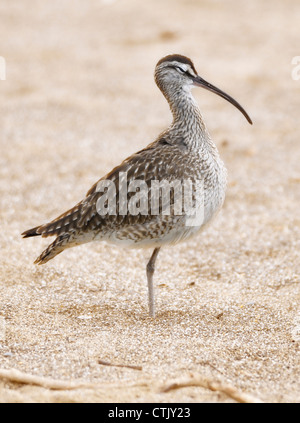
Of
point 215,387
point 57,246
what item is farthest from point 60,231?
point 215,387

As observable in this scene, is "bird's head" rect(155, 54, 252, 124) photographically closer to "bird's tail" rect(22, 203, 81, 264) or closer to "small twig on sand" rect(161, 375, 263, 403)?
"bird's tail" rect(22, 203, 81, 264)

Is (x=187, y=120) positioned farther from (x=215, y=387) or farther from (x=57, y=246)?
(x=215, y=387)

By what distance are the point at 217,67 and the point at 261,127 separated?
2.54 metres

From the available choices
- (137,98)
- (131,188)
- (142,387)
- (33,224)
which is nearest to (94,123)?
(137,98)

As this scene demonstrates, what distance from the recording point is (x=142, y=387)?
13.5ft

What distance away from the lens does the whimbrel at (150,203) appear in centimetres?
507

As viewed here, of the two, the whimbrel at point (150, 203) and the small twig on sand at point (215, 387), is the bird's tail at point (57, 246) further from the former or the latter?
the small twig on sand at point (215, 387)

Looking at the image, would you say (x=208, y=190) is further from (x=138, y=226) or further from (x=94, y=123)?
(x=94, y=123)

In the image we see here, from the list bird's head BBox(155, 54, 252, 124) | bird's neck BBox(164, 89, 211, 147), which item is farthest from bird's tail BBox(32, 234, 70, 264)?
bird's head BBox(155, 54, 252, 124)

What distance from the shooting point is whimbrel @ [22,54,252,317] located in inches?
200

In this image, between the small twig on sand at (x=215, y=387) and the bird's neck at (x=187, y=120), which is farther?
the bird's neck at (x=187, y=120)

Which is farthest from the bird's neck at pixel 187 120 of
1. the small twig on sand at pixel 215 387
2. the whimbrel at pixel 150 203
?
the small twig on sand at pixel 215 387

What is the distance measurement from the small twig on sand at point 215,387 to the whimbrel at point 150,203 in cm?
122

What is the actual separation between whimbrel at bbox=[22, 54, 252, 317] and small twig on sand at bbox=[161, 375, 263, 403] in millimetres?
1220
